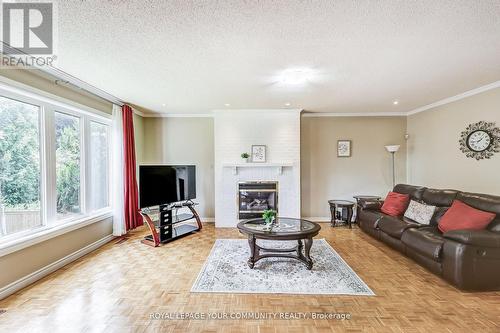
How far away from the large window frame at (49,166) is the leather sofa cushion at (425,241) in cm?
470

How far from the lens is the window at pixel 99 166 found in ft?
13.5

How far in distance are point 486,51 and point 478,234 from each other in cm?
193

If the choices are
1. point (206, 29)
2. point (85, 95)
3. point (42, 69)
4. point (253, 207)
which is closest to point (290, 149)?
point (253, 207)

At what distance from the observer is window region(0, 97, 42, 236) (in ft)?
8.71

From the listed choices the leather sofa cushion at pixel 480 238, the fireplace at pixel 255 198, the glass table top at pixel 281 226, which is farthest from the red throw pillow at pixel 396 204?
the fireplace at pixel 255 198

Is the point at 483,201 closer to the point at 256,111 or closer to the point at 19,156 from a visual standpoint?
the point at 256,111

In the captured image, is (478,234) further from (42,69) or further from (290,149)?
(42,69)

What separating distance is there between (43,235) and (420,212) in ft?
17.5

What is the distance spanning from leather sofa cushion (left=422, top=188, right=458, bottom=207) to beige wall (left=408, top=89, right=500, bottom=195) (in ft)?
2.22

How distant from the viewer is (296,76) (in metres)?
3.15

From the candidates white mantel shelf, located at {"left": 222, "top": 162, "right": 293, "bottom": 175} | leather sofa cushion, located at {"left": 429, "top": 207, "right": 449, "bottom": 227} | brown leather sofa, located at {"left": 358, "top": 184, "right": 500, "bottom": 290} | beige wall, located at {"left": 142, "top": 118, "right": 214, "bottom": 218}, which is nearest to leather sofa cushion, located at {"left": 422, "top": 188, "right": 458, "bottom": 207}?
brown leather sofa, located at {"left": 358, "top": 184, "right": 500, "bottom": 290}

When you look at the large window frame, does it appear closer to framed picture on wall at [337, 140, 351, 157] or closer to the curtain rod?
the curtain rod

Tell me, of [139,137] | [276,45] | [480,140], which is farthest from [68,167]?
[480,140]

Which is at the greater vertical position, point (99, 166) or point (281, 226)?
point (99, 166)
